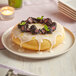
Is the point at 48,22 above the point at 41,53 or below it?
above

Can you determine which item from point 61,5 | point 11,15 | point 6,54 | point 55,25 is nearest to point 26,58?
point 6,54

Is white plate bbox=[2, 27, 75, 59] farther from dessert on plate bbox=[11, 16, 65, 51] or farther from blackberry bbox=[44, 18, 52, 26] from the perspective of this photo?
blackberry bbox=[44, 18, 52, 26]

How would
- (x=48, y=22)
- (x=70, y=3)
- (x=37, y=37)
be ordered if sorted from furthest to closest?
(x=70, y=3) < (x=48, y=22) < (x=37, y=37)

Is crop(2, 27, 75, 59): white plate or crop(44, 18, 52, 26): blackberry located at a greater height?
crop(44, 18, 52, 26): blackberry

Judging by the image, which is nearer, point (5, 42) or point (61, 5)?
point (5, 42)

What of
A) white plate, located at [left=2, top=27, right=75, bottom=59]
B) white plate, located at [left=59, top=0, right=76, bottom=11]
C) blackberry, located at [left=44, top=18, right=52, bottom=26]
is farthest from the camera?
white plate, located at [left=59, top=0, right=76, bottom=11]

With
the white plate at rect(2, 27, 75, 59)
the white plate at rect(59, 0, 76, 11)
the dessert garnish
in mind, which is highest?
the dessert garnish

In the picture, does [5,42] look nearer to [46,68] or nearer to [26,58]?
[26,58]

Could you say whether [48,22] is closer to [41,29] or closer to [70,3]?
[41,29]

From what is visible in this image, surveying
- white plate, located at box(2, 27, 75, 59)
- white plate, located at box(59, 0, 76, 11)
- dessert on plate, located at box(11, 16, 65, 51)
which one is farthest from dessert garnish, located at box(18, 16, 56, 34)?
white plate, located at box(59, 0, 76, 11)

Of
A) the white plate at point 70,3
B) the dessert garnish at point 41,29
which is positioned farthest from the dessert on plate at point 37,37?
the white plate at point 70,3

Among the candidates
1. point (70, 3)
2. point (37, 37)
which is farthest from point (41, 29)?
point (70, 3)
